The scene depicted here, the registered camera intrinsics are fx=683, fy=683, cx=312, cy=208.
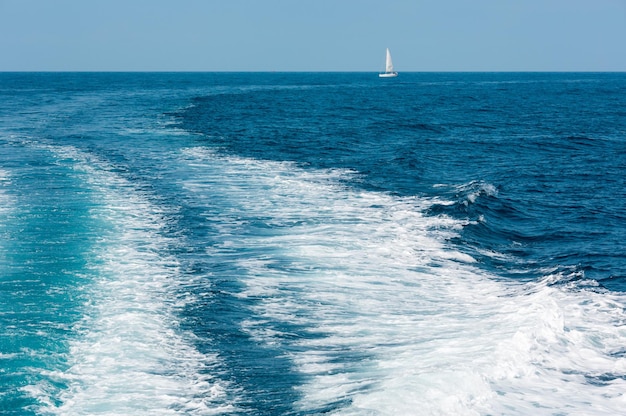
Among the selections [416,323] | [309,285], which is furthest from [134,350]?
[416,323]

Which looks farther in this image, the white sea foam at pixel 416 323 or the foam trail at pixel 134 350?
the white sea foam at pixel 416 323

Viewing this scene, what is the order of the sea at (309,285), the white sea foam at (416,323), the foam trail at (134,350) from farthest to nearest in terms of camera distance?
1. the sea at (309,285)
2. the white sea foam at (416,323)
3. the foam trail at (134,350)

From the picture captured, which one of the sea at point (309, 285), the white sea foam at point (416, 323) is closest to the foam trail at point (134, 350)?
the sea at point (309, 285)

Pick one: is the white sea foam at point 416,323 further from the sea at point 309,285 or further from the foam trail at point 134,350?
the foam trail at point 134,350

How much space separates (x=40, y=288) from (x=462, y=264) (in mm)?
10972

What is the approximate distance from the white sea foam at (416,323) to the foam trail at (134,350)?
1.64 meters

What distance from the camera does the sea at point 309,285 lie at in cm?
1136

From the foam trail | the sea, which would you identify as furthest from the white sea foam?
the foam trail

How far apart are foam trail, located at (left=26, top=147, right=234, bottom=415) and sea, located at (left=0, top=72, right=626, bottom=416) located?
50 millimetres

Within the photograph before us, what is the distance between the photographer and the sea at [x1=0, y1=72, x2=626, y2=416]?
37.3 ft

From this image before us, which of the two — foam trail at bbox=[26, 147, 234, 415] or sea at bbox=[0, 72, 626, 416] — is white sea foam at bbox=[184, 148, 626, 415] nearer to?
sea at bbox=[0, 72, 626, 416]

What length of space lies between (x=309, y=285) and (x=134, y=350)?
5.20 meters

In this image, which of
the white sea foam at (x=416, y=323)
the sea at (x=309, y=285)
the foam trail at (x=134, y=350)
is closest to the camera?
the foam trail at (x=134, y=350)

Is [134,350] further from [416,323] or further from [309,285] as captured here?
[416,323]
